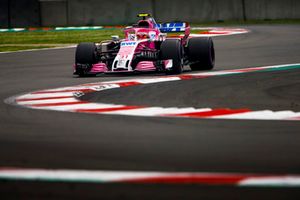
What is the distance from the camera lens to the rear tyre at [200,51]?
16625 mm

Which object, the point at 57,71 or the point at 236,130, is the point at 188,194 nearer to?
the point at 236,130

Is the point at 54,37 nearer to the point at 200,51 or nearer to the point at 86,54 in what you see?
the point at 200,51

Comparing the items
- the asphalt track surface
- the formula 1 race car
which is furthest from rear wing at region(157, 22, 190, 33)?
the asphalt track surface

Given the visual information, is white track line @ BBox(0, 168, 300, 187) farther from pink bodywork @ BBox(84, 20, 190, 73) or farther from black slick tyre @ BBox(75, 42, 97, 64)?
black slick tyre @ BBox(75, 42, 97, 64)

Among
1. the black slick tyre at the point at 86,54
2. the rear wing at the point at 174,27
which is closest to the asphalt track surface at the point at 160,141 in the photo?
the black slick tyre at the point at 86,54

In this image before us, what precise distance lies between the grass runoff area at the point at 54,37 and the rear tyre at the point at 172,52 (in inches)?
417

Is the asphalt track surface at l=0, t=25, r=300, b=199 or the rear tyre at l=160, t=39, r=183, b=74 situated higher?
the rear tyre at l=160, t=39, r=183, b=74

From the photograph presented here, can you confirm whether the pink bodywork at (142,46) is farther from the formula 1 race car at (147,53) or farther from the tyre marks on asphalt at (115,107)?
the tyre marks on asphalt at (115,107)

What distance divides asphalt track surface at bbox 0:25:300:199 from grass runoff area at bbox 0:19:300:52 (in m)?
13.3

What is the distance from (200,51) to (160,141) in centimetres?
945

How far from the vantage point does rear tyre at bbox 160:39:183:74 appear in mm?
15527

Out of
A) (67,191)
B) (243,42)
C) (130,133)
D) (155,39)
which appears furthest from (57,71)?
(67,191)

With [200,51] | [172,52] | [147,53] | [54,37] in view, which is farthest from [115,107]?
[54,37]

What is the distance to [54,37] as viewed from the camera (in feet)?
102
